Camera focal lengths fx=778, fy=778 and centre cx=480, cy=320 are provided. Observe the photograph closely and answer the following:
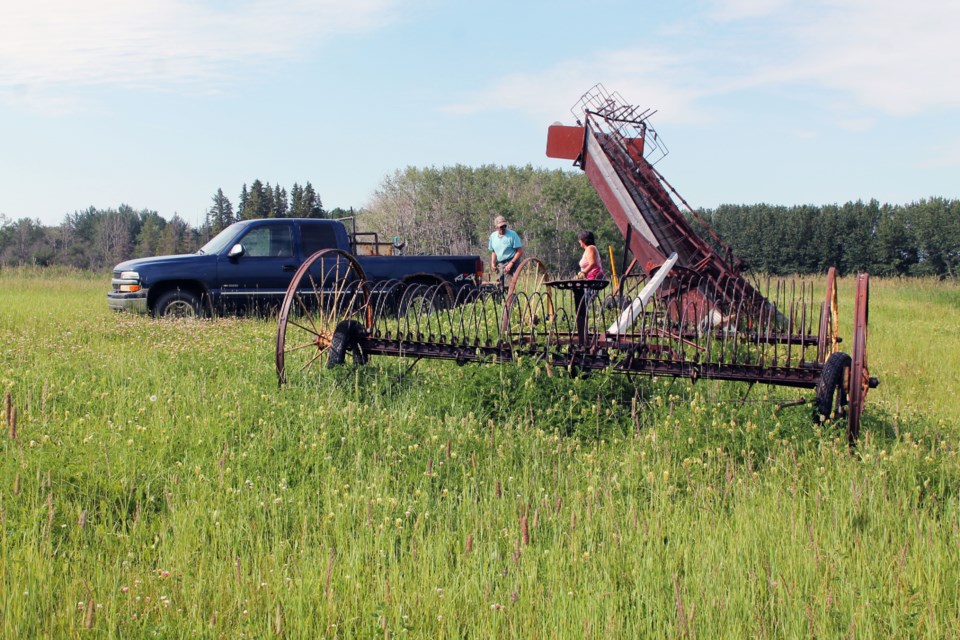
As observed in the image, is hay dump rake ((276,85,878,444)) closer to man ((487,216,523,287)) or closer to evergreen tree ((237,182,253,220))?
man ((487,216,523,287))

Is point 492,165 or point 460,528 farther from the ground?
point 492,165

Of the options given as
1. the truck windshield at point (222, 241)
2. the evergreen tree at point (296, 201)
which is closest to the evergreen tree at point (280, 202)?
the evergreen tree at point (296, 201)

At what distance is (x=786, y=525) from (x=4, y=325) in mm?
10996

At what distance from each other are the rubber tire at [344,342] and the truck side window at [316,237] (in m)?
6.49

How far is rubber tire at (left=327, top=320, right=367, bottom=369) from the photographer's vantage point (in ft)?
21.9

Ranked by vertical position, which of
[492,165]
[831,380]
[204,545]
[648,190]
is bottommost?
[204,545]

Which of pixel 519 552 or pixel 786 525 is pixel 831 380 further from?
pixel 519 552

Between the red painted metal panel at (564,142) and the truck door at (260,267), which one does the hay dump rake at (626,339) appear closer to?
the truck door at (260,267)

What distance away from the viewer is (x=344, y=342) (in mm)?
6742

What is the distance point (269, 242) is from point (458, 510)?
9.93 meters

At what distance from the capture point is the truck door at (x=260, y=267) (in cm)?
1272

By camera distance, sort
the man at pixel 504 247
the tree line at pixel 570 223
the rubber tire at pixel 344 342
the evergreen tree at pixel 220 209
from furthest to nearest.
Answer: the evergreen tree at pixel 220 209 → the tree line at pixel 570 223 → the man at pixel 504 247 → the rubber tire at pixel 344 342

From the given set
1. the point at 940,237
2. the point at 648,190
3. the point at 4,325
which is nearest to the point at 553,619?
the point at 4,325

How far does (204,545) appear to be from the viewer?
3492 mm
